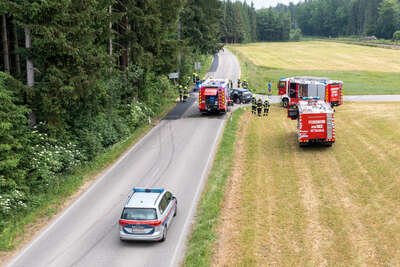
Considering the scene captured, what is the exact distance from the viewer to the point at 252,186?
24.4 meters

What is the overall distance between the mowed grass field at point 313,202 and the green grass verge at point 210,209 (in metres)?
0.35

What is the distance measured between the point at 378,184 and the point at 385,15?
6774 inches

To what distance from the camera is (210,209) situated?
818 inches

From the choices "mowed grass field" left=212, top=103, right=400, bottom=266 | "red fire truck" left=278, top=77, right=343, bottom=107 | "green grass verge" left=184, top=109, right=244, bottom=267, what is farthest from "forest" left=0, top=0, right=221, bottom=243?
"red fire truck" left=278, top=77, right=343, bottom=107

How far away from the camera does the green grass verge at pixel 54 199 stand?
60.8 feet

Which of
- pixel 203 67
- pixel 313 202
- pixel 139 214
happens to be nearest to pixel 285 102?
pixel 313 202

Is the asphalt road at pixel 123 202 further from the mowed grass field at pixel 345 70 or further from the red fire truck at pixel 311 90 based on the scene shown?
the mowed grass field at pixel 345 70

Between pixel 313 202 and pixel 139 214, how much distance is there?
8778 mm

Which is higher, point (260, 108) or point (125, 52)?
point (125, 52)

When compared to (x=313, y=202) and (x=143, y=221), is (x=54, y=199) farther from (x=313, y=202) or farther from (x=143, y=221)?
(x=313, y=202)

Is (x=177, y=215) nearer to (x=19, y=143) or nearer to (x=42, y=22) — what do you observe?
(x=19, y=143)

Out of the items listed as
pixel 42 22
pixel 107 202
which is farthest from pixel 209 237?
pixel 42 22

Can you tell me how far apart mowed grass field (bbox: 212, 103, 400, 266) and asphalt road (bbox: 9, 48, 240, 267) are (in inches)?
71.5

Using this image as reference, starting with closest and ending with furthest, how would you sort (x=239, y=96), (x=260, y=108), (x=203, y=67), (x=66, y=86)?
1. (x=66, y=86)
2. (x=260, y=108)
3. (x=239, y=96)
4. (x=203, y=67)
